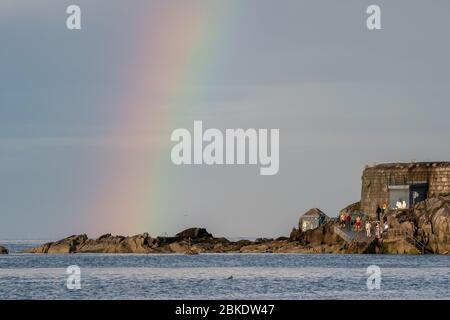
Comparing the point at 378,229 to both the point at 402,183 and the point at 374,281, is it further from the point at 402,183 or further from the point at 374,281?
the point at 374,281

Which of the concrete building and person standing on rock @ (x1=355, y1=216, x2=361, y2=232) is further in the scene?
the concrete building

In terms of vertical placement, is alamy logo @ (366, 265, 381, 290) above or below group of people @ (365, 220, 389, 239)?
below

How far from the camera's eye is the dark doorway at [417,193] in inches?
7165

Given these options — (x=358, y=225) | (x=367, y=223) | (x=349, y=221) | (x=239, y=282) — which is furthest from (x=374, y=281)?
(x=349, y=221)

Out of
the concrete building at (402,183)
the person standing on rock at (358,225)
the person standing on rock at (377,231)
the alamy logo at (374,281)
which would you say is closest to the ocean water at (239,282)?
the alamy logo at (374,281)

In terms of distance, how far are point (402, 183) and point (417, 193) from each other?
8.96 feet

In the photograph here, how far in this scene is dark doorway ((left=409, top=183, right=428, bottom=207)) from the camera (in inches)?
7165

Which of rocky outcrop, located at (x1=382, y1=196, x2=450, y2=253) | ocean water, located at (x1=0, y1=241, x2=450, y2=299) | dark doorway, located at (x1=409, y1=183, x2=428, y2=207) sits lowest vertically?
ocean water, located at (x1=0, y1=241, x2=450, y2=299)

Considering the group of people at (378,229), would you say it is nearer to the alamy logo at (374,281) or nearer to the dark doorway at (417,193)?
the dark doorway at (417,193)

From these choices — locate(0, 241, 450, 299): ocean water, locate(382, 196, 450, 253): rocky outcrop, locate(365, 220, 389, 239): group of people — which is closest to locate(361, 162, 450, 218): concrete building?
locate(365, 220, 389, 239): group of people

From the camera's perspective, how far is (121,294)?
81.7 m

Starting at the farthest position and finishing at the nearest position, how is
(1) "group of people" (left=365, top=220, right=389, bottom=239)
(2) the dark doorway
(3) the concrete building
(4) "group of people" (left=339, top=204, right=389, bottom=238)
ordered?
(2) the dark doorway, (3) the concrete building, (4) "group of people" (left=339, top=204, right=389, bottom=238), (1) "group of people" (left=365, top=220, right=389, bottom=239)

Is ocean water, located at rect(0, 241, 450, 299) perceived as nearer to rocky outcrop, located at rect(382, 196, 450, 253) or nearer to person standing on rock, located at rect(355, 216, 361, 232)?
rocky outcrop, located at rect(382, 196, 450, 253)
